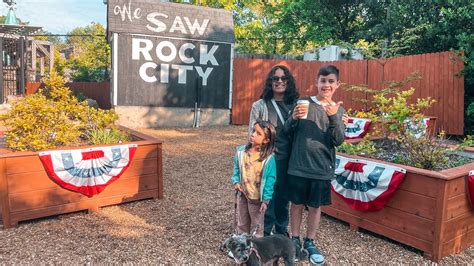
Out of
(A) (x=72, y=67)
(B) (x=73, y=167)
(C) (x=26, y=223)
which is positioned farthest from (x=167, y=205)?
(A) (x=72, y=67)

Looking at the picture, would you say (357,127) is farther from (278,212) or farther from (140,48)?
(140,48)

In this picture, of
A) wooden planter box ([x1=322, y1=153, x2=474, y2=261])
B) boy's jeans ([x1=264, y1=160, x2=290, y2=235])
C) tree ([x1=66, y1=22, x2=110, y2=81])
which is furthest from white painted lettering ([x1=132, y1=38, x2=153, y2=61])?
tree ([x1=66, y1=22, x2=110, y2=81])

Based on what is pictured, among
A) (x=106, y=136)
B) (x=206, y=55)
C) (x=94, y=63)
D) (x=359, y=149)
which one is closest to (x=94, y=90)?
(x=206, y=55)

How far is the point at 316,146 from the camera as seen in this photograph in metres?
3.24

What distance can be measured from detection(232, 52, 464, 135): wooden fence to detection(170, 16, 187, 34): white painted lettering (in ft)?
7.26

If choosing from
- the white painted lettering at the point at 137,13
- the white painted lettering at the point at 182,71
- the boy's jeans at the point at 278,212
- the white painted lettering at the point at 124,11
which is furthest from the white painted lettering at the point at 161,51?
the boy's jeans at the point at 278,212

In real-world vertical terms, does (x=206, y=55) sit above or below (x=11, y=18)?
below

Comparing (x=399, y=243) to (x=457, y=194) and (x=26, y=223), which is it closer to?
(x=457, y=194)

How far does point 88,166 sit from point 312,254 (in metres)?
2.78

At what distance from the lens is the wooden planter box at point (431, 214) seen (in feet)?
11.5

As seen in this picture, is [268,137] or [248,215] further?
[248,215]

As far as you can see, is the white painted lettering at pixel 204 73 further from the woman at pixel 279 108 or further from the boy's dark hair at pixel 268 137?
the boy's dark hair at pixel 268 137

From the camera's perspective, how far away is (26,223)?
427 centimetres

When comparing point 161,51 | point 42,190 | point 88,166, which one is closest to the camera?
point 42,190
